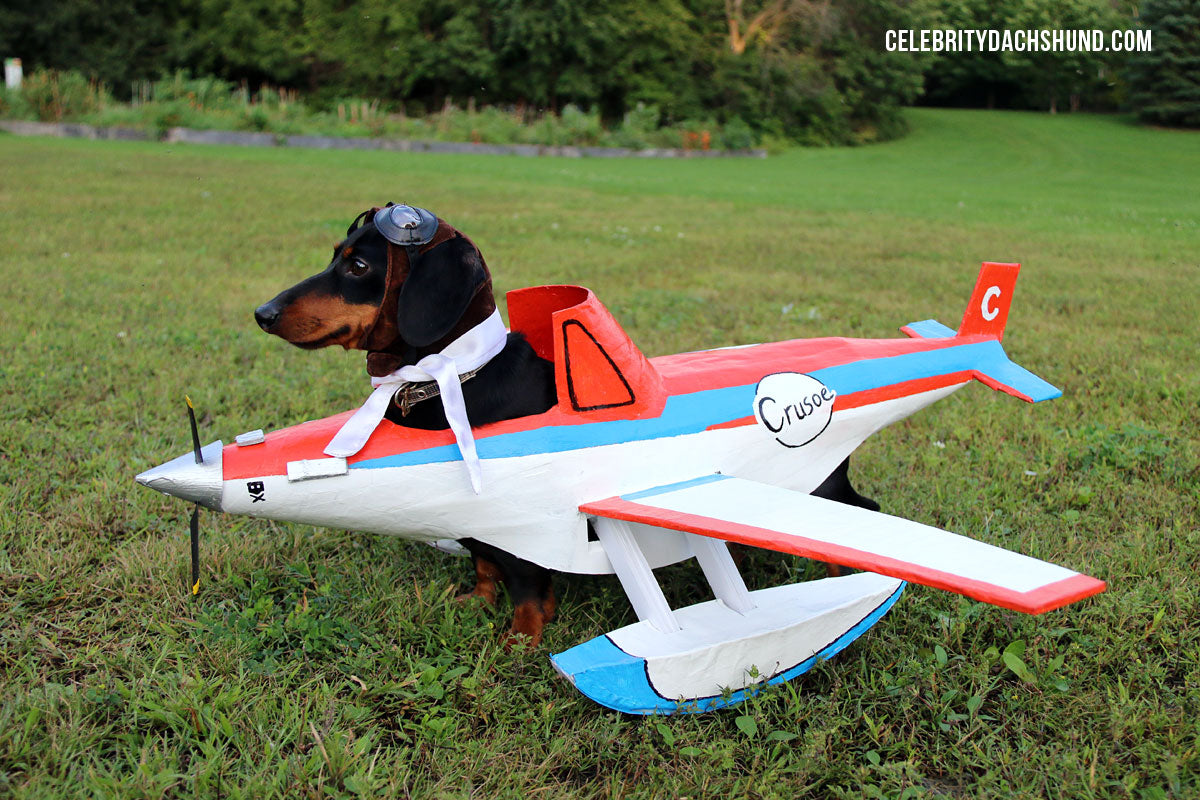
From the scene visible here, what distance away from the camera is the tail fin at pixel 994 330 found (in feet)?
9.43

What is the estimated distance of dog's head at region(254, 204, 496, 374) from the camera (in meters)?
2.10

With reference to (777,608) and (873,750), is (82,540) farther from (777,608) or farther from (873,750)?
(873,750)

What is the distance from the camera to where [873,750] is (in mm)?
2082

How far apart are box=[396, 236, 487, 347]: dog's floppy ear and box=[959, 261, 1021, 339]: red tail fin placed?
1.80 m

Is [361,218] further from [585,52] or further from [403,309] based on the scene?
[585,52]

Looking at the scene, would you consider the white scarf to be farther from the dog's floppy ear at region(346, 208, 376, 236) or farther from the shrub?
the shrub

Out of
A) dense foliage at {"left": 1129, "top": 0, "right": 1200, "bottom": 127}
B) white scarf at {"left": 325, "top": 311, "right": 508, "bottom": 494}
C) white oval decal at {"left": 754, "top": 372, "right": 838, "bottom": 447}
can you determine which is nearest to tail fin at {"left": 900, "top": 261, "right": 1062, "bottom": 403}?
white oval decal at {"left": 754, "top": 372, "right": 838, "bottom": 447}

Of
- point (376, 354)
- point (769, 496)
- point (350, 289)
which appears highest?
point (350, 289)

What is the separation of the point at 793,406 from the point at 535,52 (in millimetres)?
30082

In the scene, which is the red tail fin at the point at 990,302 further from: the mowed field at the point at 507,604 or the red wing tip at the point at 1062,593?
the red wing tip at the point at 1062,593

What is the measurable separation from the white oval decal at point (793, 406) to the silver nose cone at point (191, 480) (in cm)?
148

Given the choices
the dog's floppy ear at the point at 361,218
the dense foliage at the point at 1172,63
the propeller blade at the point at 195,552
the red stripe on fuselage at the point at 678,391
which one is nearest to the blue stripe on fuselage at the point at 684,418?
the red stripe on fuselage at the point at 678,391

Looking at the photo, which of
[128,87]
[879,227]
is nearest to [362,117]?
[128,87]

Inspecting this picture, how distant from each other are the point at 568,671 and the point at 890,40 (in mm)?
35136
